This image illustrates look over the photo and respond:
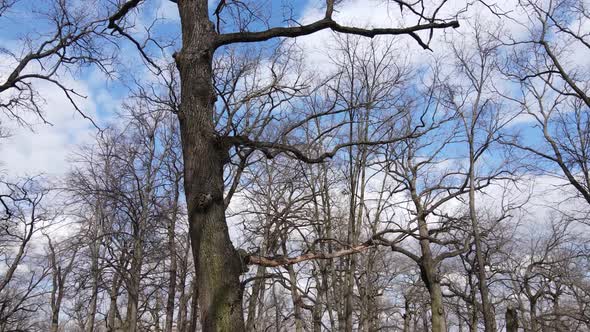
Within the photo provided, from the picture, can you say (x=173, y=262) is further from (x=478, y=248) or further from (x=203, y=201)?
(x=203, y=201)

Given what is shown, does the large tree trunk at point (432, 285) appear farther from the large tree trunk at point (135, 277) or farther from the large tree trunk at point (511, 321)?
the large tree trunk at point (135, 277)

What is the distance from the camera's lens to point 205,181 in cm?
394

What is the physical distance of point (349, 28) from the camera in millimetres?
4395

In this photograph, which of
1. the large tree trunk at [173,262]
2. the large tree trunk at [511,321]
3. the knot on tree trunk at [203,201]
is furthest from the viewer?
the large tree trunk at [173,262]

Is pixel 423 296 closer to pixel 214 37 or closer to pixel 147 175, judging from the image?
pixel 147 175

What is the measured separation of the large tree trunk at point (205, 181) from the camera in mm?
3621

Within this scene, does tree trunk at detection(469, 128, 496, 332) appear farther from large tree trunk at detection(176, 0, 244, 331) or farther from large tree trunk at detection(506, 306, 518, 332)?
large tree trunk at detection(176, 0, 244, 331)

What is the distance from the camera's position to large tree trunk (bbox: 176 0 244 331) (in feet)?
11.9

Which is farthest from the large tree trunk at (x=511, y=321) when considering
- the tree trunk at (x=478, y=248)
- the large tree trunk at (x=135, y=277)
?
the large tree trunk at (x=135, y=277)

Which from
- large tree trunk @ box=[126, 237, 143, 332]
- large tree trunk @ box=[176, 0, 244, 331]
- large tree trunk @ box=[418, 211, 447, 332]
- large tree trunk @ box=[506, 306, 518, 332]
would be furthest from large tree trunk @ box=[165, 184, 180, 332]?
large tree trunk @ box=[176, 0, 244, 331]

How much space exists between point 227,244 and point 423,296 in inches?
1124

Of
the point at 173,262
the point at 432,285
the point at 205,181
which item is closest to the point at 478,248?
the point at 432,285

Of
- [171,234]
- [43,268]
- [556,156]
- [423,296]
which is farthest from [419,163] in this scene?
[43,268]

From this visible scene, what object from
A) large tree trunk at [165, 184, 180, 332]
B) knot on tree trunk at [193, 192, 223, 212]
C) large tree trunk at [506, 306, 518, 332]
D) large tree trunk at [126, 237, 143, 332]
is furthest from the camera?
large tree trunk at [165, 184, 180, 332]
